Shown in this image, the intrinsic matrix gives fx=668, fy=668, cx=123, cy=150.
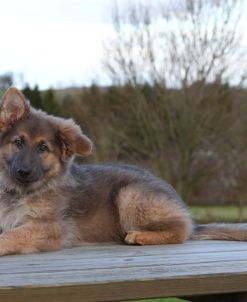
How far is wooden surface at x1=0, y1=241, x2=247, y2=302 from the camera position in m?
2.97

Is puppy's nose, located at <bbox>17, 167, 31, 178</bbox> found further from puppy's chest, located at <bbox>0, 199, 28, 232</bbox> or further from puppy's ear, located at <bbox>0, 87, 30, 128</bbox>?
puppy's ear, located at <bbox>0, 87, 30, 128</bbox>

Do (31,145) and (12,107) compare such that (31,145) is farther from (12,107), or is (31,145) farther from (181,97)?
(181,97)

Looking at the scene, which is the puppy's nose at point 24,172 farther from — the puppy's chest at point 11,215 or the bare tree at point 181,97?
the bare tree at point 181,97

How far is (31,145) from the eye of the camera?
4.74m

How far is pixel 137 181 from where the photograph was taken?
501 centimetres

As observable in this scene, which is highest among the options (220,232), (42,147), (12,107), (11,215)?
(12,107)

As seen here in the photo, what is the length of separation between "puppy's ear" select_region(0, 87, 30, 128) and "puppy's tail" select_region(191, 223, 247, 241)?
156 centimetres

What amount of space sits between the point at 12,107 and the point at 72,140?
0.49 metres

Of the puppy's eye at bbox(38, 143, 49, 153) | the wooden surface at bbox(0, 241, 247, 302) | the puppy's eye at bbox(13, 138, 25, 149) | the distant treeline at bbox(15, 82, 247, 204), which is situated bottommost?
the distant treeline at bbox(15, 82, 247, 204)

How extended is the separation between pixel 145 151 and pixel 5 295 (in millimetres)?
20865

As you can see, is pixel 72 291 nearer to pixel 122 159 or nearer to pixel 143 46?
pixel 143 46

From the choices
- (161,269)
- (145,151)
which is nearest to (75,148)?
(161,269)

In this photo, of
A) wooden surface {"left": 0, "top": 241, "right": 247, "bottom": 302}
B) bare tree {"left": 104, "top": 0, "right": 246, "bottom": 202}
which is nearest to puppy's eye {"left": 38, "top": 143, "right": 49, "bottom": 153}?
wooden surface {"left": 0, "top": 241, "right": 247, "bottom": 302}

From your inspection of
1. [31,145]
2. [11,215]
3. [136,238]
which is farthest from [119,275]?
[31,145]
